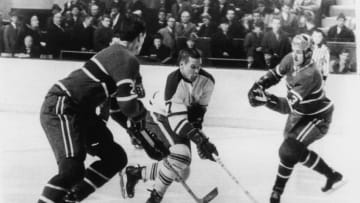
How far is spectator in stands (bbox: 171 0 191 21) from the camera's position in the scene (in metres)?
2.05

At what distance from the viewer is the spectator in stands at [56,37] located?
2121 mm

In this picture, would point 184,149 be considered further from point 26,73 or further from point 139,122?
point 26,73

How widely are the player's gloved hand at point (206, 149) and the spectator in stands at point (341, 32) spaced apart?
2.30 feet

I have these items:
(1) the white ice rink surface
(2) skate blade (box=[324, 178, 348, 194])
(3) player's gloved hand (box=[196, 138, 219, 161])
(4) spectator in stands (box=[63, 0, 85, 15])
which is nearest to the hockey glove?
(3) player's gloved hand (box=[196, 138, 219, 161])

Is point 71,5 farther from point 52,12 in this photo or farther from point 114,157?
point 114,157

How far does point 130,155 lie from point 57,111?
1.71 ft

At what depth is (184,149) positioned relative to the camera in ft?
6.52

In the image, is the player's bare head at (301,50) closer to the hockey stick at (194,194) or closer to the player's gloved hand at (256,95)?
the player's gloved hand at (256,95)

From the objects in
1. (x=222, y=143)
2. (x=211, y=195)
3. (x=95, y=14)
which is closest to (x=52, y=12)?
(x=95, y=14)

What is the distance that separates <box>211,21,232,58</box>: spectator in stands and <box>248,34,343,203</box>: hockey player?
21 cm

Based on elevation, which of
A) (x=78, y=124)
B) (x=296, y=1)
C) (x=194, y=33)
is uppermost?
(x=296, y=1)

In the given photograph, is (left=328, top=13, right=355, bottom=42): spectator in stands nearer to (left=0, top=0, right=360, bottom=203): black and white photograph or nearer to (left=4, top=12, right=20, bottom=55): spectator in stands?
(left=0, top=0, right=360, bottom=203): black and white photograph

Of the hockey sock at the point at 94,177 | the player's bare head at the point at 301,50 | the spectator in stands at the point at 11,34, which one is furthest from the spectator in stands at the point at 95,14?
the player's bare head at the point at 301,50

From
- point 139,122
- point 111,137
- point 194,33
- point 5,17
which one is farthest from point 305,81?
point 5,17
